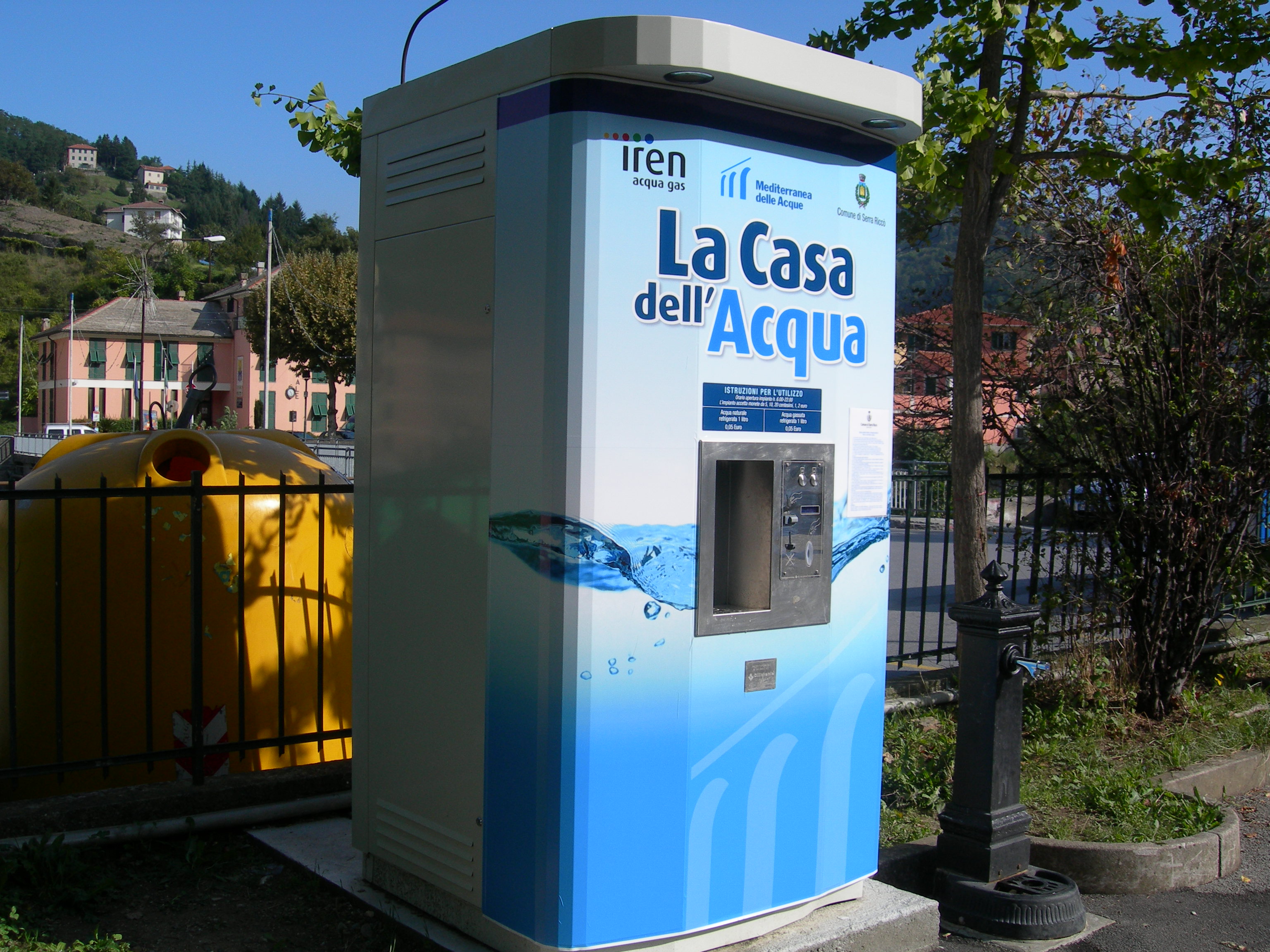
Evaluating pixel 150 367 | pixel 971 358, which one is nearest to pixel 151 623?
pixel 971 358

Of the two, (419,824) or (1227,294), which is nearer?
(419,824)

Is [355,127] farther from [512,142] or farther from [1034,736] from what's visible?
[1034,736]

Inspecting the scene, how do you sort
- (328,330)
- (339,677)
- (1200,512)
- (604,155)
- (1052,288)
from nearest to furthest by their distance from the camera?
1. (604,155)
2. (339,677)
3. (1200,512)
4. (1052,288)
5. (328,330)

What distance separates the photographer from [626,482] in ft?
9.86

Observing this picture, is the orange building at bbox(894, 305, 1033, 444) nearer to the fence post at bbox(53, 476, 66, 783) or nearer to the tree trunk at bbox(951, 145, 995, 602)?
the tree trunk at bbox(951, 145, 995, 602)

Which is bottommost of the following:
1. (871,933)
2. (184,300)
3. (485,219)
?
(871,933)

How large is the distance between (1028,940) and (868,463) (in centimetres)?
186

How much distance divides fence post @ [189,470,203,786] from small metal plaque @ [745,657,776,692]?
2437 mm

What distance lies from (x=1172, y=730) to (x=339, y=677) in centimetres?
451

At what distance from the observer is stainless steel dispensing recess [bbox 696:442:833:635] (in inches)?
128

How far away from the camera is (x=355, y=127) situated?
563 centimetres

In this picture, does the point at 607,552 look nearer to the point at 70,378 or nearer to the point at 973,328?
the point at 973,328

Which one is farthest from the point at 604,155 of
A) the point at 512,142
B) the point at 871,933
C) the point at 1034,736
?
the point at 1034,736

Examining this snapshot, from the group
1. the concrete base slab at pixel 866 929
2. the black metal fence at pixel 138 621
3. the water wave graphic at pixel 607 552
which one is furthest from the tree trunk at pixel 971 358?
the black metal fence at pixel 138 621
